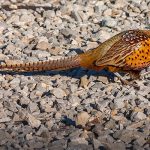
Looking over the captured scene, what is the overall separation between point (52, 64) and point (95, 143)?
148cm

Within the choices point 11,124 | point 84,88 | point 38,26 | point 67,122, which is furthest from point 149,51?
point 38,26

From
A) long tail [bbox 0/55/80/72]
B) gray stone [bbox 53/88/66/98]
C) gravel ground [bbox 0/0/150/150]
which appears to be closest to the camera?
gravel ground [bbox 0/0/150/150]

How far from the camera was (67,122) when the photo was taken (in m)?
5.91

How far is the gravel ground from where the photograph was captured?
18.3 ft

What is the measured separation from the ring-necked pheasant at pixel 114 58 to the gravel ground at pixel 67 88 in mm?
241

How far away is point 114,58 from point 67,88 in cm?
65

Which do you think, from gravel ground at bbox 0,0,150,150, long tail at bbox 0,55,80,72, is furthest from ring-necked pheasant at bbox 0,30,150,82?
gravel ground at bbox 0,0,150,150

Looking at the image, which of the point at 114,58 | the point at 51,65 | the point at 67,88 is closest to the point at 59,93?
the point at 67,88

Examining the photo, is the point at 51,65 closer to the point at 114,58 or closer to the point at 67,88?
the point at 67,88

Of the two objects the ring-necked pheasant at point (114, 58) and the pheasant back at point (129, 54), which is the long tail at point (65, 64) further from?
the pheasant back at point (129, 54)

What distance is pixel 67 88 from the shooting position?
6.69 m

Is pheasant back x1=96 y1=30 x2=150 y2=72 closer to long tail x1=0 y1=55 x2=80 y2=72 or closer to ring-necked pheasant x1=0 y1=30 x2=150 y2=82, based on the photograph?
ring-necked pheasant x1=0 y1=30 x2=150 y2=82

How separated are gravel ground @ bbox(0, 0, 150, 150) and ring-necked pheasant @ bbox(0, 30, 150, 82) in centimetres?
24

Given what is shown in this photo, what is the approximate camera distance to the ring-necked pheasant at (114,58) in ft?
21.5
